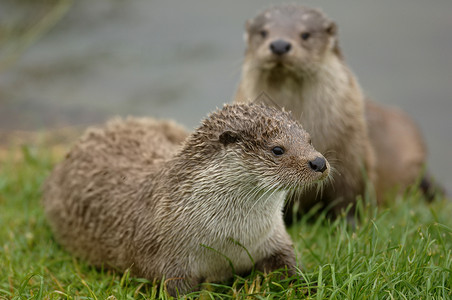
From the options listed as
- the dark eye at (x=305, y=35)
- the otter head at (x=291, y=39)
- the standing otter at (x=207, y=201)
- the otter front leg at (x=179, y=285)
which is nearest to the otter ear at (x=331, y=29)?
the otter head at (x=291, y=39)

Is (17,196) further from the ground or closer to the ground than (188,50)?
closer to the ground

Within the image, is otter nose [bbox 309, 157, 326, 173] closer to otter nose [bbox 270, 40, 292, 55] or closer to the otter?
the otter

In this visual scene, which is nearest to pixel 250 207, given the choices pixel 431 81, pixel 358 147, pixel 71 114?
pixel 358 147

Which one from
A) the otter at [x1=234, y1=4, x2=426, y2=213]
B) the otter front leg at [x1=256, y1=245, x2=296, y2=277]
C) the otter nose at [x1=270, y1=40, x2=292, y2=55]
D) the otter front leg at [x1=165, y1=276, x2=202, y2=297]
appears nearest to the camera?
the otter front leg at [x1=165, y1=276, x2=202, y2=297]

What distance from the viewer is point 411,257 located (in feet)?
12.5

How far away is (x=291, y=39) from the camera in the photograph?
17.5 ft

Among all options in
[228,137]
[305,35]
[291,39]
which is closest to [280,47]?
[291,39]

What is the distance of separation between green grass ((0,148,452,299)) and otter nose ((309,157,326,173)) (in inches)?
22.5

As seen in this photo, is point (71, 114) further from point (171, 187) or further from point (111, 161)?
point (171, 187)

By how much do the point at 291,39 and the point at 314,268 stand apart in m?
2.12

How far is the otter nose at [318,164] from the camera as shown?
3.47 meters

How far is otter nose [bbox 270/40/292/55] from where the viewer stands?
5.19 metres

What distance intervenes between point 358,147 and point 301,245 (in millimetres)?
1324

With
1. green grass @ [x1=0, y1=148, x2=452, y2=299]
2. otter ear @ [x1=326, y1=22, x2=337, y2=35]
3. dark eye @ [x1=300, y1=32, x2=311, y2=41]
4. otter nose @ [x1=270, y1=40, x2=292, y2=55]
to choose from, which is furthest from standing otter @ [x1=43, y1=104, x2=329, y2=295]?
otter ear @ [x1=326, y1=22, x2=337, y2=35]
